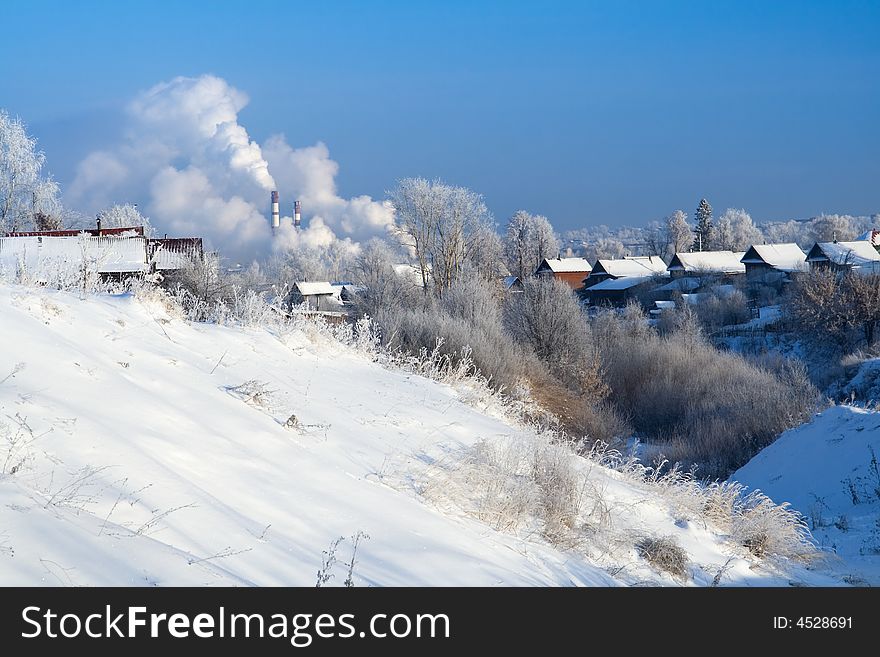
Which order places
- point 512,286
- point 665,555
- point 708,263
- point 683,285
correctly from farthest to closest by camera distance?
1. point 708,263
2. point 683,285
3. point 512,286
4. point 665,555

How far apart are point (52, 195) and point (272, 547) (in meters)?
45.0

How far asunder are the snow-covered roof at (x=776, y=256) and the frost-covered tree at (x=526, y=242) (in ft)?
110

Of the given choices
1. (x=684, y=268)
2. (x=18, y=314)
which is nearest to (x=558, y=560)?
(x=18, y=314)

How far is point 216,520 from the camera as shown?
479 centimetres

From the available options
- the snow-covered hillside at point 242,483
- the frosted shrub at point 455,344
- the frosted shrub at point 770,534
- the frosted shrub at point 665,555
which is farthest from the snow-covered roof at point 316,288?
the frosted shrub at point 665,555

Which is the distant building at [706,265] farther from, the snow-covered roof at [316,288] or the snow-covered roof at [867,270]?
the snow-covered roof at [316,288]

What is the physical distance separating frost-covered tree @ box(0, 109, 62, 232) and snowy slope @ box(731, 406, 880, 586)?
38588 mm

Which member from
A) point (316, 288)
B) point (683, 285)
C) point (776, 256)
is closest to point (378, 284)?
point (316, 288)

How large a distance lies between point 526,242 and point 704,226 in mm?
25755

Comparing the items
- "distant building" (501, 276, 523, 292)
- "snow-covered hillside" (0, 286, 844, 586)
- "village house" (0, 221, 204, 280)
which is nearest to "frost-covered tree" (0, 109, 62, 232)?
"village house" (0, 221, 204, 280)

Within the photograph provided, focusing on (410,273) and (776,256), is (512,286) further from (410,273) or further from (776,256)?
(776,256)

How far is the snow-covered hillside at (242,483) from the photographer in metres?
4.17

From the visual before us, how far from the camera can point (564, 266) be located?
296 ft
